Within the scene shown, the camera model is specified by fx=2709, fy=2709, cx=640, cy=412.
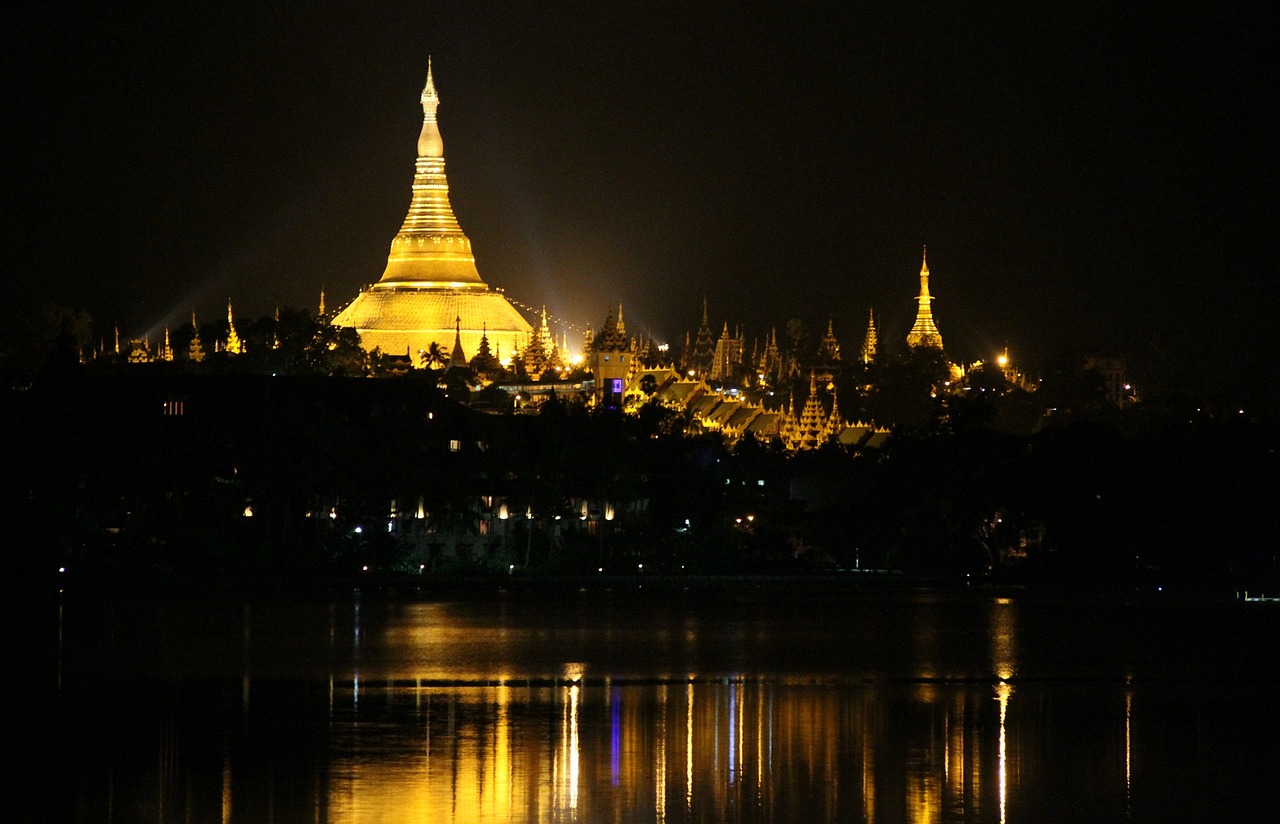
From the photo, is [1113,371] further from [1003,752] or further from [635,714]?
[1003,752]

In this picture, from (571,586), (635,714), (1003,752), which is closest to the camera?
(1003,752)

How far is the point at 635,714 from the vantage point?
1312 inches

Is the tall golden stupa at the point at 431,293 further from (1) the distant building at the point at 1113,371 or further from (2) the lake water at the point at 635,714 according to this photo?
(2) the lake water at the point at 635,714

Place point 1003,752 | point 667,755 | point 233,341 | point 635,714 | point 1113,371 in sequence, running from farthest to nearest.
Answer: point 1113,371 < point 233,341 < point 635,714 < point 1003,752 < point 667,755

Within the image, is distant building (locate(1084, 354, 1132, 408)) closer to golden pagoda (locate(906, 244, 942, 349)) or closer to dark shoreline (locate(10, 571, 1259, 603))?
golden pagoda (locate(906, 244, 942, 349))

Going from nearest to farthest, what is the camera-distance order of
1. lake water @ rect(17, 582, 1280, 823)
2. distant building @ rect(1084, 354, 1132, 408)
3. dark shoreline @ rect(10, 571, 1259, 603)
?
1. lake water @ rect(17, 582, 1280, 823)
2. dark shoreline @ rect(10, 571, 1259, 603)
3. distant building @ rect(1084, 354, 1132, 408)

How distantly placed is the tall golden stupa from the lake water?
66937 millimetres

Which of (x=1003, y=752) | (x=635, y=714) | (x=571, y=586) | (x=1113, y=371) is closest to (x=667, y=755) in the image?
(x=1003, y=752)

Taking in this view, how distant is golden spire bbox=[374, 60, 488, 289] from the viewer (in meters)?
125

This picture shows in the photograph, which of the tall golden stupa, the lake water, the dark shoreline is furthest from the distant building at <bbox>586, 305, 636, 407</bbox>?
the lake water

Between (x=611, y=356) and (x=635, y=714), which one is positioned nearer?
(x=635, y=714)

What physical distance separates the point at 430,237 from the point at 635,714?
9388cm

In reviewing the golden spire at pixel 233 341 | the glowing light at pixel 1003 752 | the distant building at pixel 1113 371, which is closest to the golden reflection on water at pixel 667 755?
the glowing light at pixel 1003 752

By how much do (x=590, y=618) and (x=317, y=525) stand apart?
12151mm
